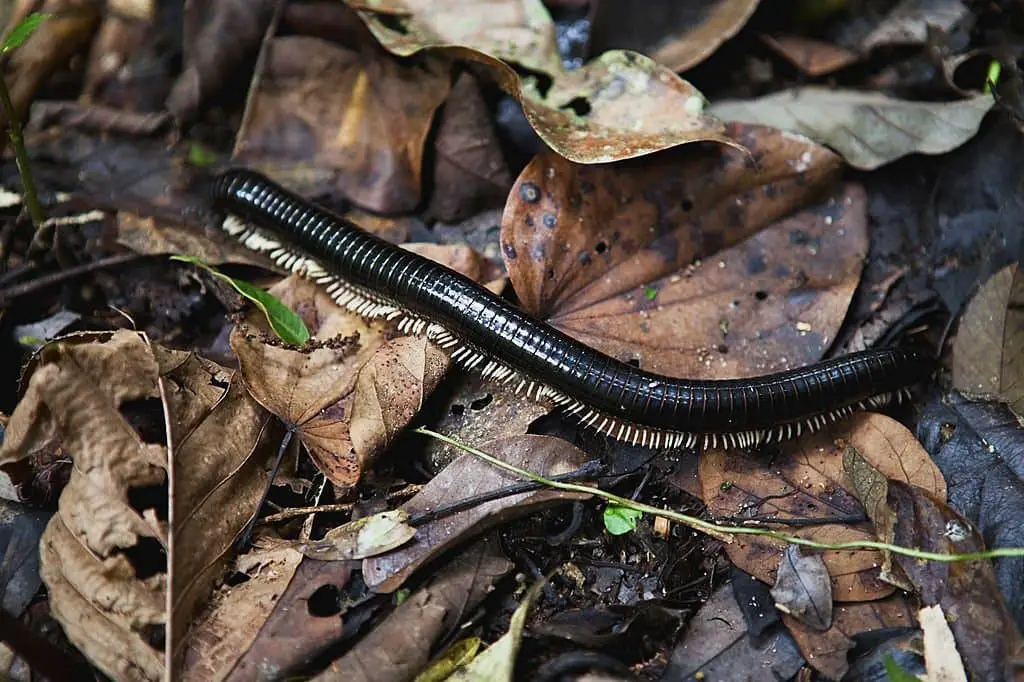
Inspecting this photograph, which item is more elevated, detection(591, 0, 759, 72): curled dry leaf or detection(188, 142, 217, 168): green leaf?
detection(591, 0, 759, 72): curled dry leaf

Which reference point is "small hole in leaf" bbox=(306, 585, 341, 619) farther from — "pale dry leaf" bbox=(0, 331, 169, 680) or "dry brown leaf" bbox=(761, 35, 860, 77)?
"dry brown leaf" bbox=(761, 35, 860, 77)

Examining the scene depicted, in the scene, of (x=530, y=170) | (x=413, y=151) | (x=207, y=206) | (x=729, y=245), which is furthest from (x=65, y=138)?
(x=729, y=245)

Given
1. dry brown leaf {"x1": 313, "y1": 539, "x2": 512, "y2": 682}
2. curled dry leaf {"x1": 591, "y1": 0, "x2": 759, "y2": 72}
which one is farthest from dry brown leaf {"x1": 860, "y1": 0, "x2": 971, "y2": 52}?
dry brown leaf {"x1": 313, "y1": 539, "x2": 512, "y2": 682}

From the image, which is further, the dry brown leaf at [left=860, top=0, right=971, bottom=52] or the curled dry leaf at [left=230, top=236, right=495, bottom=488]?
the dry brown leaf at [left=860, top=0, right=971, bottom=52]

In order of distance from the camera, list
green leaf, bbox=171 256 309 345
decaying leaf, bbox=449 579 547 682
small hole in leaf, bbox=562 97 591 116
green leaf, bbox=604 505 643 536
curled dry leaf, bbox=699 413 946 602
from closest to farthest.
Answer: decaying leaf, bbox=449 579 547 682 → curled dry leaf, bbox=699 413 946 602 → green leaf, bbox=604 505 643 536 → green leaf, bbox=171 256 309 345 → small hole in leaf, bbox=562 97 591 116

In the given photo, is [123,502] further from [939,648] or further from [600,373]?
[939,648]

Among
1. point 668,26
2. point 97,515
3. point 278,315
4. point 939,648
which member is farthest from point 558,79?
point 939,648

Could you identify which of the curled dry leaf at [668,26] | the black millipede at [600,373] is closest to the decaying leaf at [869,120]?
the curled dry leaf at [668,26]

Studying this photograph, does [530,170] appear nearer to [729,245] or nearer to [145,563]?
[729,245]
